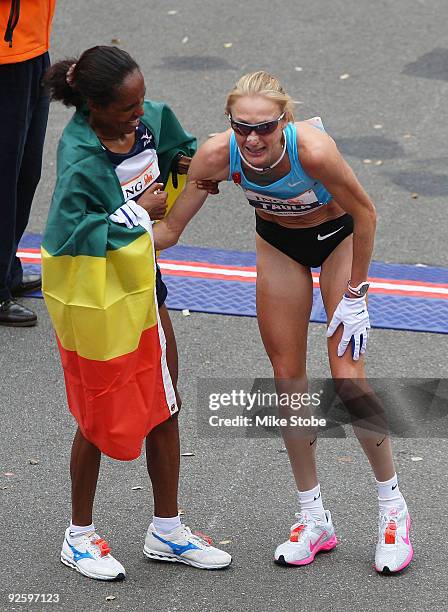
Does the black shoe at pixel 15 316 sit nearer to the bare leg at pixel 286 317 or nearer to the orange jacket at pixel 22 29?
the orange jacket at pixel 22 29

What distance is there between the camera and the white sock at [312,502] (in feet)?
15.3

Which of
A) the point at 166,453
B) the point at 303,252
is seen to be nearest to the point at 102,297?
the point at 166,453

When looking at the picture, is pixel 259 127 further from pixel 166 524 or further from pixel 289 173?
pixel 166 524

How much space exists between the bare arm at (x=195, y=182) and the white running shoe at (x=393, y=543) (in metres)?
1.38

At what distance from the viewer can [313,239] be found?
4.53 m

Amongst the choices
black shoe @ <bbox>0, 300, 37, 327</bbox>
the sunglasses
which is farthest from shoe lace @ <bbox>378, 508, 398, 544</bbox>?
black shoe @ <bbox>0, 300, 37, 327</bbox>

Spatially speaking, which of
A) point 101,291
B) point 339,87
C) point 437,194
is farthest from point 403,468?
point 339,87

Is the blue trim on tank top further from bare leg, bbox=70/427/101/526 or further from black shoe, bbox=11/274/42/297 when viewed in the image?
black shoe, bbox=11/274/42/297

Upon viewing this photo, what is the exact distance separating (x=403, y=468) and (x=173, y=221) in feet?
5.37

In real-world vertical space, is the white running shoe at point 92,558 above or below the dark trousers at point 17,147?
below

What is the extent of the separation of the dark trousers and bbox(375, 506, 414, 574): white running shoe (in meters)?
2.92

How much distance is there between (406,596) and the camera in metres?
4.36

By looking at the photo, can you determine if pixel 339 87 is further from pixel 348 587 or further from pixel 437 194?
pixel 348 587

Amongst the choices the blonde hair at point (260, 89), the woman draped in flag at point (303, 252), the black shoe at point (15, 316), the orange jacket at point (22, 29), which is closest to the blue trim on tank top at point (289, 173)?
the woman draped in flag at point (303, 252)
